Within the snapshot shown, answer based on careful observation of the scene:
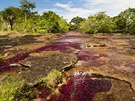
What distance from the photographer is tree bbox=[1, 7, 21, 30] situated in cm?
8936

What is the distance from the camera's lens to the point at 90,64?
856 inches

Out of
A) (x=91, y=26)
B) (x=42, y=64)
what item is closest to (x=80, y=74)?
(x=42, y=64)

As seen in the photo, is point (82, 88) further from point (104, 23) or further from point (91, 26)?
point (104, 23)

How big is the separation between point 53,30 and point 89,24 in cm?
1532

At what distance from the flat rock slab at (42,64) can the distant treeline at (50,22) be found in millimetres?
55493

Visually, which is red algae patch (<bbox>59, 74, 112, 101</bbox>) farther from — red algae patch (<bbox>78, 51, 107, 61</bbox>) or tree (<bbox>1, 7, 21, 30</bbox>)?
tree (<bbox>1, 7, 21, 30</bbox>)

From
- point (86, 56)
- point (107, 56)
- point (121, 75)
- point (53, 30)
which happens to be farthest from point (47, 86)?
point (53, 30)

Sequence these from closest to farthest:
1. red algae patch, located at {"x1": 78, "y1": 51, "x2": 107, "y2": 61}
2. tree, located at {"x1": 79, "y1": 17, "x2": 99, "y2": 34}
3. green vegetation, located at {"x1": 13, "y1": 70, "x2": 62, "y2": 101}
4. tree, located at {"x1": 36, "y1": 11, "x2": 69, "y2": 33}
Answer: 1. green vegetation, located at {"x1": 13, "y1": 70, "x2": 62, "y2": 101}
2. red algae patch, located at {"x1": 78, "y1": 51, "x2": 107, "y2": 61}
3. tree, located at {"x1": 36, "y1": 11, "x2": 69, "y2": 33}
4. tree, located at {"x1": 79, "y1": 17, "x2": 99, "y2": 34}


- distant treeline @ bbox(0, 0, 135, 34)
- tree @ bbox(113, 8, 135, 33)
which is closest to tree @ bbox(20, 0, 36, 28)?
distant treeline @ bbox(0, 0, 135, 34)

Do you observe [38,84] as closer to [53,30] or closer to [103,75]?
[103,75]

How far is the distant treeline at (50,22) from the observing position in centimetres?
8125

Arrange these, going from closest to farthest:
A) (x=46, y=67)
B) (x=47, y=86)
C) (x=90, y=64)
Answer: (x=47, y=86)
(x=46, y=67)
(x=90, y=64)

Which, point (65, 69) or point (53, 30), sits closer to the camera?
point (65, 69)

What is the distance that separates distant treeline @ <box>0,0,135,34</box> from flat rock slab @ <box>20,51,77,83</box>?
2185 inches
